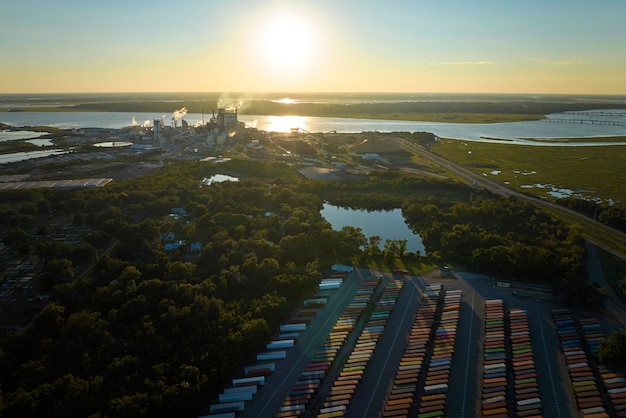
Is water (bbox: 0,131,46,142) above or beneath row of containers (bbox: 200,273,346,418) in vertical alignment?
above

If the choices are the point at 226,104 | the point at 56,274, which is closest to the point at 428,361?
the point at 56,274

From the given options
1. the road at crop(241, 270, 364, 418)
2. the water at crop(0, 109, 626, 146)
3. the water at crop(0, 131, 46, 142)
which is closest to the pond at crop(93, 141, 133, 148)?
the water at crop(0, 109, 626, 146)

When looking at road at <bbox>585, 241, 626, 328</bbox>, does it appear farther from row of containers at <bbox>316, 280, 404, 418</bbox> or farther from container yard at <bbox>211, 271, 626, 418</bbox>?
row of containers at <bbox>316, 280, 404, 418</bbox>

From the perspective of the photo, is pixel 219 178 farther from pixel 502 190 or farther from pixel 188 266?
Answer: pixel 502 190

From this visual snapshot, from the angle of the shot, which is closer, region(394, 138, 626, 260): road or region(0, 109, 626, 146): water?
region(394, 138, 626, 260): road

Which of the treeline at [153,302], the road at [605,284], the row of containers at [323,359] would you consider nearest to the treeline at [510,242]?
the road at [605,284]
